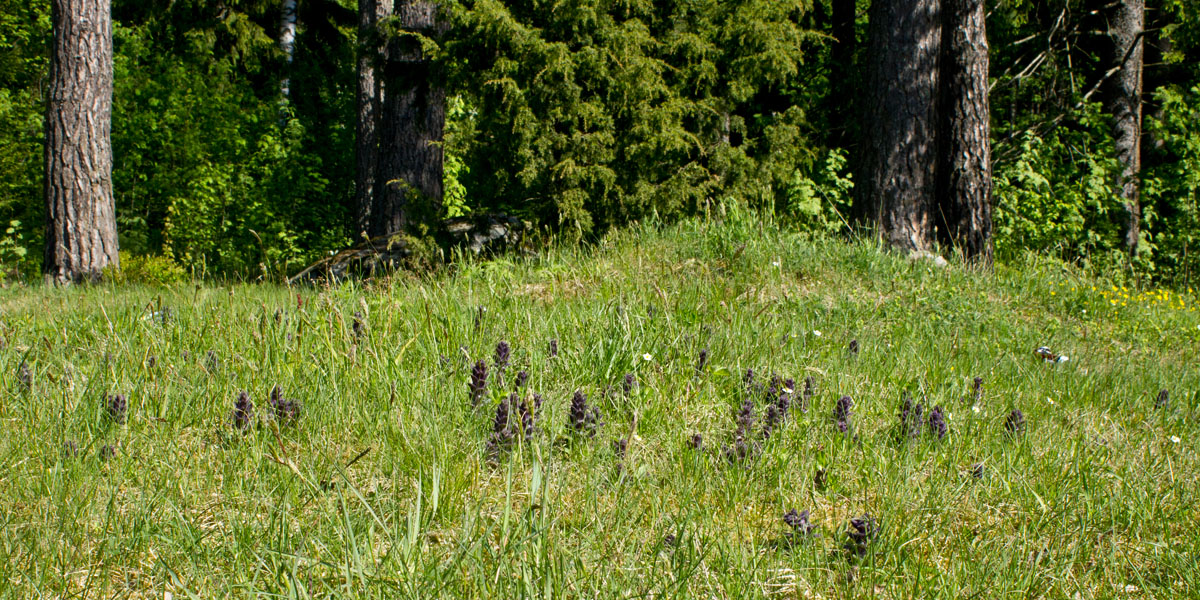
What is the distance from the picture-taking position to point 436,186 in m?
11.4

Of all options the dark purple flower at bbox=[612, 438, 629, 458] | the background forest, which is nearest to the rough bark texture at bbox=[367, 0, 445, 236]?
the background forest

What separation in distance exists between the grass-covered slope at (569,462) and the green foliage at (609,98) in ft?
8.97

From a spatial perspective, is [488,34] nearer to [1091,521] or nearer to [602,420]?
[602,420]

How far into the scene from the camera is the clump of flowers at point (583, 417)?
2604 mm

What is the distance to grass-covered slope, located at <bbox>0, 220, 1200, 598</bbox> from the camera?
6.12ft

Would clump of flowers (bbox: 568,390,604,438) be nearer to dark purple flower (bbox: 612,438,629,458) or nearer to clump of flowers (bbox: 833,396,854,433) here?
dark purple flower (bbox: 612,438,629,458)

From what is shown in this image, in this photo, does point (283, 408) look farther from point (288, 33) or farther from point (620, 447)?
point (288, 33)

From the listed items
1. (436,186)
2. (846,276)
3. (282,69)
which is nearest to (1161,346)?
(846,276)

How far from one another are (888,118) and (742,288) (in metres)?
3.35

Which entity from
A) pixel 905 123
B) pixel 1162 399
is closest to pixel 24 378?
pixel 1162 399

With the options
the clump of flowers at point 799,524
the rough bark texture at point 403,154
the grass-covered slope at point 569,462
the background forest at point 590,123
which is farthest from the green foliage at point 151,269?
the clump of flowers at point 799,524

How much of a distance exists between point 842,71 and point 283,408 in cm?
1281

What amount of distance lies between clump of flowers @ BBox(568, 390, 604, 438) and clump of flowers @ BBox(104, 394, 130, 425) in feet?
4.81

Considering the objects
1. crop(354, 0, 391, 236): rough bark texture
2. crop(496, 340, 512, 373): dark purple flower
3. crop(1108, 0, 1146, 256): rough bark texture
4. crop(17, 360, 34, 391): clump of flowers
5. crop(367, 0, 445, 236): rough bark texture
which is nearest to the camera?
crop(17, 360, 34, 391): clump of flowers
